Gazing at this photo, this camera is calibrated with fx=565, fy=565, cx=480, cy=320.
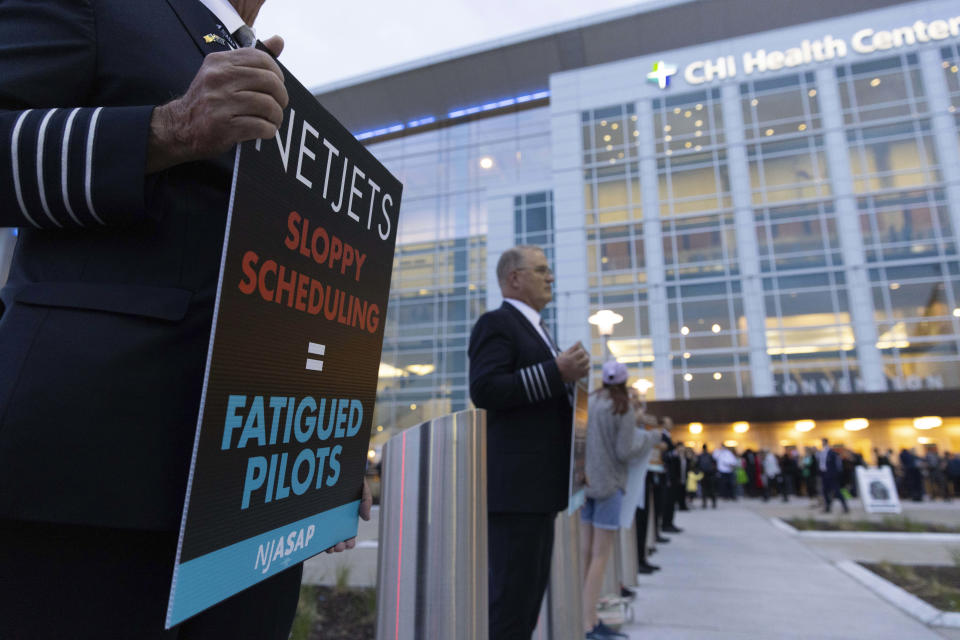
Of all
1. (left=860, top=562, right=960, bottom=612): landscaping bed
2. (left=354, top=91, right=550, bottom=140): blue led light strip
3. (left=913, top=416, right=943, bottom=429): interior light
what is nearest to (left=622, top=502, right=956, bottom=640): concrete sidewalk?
(left=860, top=562, right=960, bottom=612): landscaping bed

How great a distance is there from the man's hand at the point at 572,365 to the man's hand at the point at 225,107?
176 centimetres

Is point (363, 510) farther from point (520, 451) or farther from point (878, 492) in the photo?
point (878, 492)

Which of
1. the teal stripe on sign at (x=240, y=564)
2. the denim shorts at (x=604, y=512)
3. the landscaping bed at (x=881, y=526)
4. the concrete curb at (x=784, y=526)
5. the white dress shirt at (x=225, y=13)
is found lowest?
the concrete curb at (x=784, y=526)

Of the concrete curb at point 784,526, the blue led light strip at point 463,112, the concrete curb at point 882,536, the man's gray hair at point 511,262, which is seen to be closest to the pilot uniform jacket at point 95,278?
the man's gray hair at point 511,262

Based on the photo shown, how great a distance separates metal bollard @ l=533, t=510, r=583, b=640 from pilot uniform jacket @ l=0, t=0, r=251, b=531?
2303mm

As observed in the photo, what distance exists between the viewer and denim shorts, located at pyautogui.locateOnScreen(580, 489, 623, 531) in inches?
161

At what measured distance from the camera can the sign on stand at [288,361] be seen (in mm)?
721

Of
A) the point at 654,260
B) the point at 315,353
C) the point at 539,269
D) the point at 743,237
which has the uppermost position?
the point at 743,237

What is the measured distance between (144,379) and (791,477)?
996 inches

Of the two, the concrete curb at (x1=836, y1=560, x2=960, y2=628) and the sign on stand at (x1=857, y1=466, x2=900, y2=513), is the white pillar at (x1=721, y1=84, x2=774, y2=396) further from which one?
the concrete curb at (x1=836, y1=560, x2=960, y2=628)

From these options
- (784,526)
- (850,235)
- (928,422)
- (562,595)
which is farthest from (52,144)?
(928,422)

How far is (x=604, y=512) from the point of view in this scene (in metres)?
4.17

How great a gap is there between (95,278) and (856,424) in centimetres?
2915

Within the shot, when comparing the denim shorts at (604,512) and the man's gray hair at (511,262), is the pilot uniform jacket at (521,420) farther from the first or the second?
the denim shorts at (604,512)
